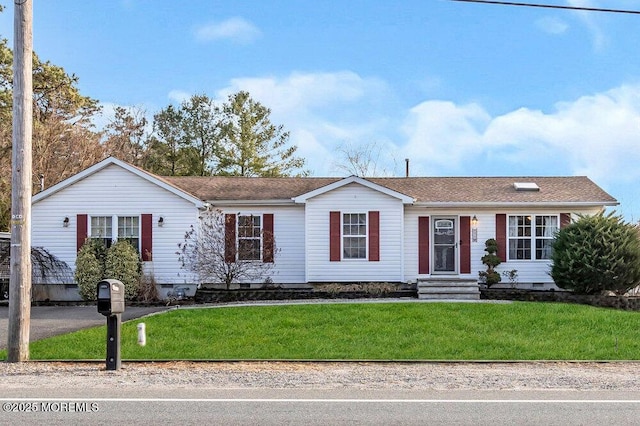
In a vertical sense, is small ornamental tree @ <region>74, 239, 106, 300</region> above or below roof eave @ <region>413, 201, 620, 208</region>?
below

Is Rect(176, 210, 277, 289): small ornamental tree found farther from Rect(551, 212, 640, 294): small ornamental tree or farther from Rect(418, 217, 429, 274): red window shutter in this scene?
Rect(551, 212, 640, 294): small ornamental tree

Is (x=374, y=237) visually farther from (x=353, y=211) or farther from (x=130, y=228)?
(x=130, y=228)

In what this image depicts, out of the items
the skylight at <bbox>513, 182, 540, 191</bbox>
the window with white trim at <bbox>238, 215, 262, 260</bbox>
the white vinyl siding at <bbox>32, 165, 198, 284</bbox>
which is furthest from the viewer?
the skylight at <bbox>513, 182, 540, 191</bbox>

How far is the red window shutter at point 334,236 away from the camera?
2191 cm

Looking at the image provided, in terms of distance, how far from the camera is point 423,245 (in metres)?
22.9

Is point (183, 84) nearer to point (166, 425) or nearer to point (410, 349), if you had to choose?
point (410, 349)

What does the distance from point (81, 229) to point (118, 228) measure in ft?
3.71

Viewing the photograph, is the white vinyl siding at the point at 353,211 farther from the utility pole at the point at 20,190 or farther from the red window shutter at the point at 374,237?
the utility pole at the point at 20,190

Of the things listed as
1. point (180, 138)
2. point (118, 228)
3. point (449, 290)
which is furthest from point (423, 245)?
point (180, 138)

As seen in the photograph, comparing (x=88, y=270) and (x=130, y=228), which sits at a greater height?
(x=130, y=228)

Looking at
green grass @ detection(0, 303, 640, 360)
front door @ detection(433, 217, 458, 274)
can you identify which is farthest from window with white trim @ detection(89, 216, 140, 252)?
front door @ detection(433, 217, 458, 274)

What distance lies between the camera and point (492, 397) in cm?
848

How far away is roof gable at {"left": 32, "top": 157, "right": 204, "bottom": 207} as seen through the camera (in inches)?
850

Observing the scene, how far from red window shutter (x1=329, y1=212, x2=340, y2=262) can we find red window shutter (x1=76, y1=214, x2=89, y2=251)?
25.2ft
